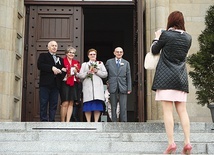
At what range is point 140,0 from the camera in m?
9.78

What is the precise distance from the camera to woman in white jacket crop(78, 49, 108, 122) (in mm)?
8547

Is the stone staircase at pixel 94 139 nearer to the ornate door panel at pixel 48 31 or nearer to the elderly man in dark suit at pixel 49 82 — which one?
the elderly man in dark suit at pixel 49 82

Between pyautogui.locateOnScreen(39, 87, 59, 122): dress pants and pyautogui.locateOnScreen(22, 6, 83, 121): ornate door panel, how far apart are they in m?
2.21

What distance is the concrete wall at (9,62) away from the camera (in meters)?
9.62

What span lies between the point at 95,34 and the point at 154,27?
7.27 meters

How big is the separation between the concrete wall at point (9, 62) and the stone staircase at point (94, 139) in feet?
7.28

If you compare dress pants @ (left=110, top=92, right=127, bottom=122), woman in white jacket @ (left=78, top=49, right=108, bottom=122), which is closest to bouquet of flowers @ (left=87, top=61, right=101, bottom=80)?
woman in white jacket @ (left=78, top=49, right=108, bottom=122)

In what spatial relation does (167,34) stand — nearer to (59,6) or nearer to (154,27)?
(154,27)

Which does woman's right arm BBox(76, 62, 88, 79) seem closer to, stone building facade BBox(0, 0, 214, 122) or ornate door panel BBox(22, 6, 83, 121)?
stone building facade BBox(0, 0, 214, 122)

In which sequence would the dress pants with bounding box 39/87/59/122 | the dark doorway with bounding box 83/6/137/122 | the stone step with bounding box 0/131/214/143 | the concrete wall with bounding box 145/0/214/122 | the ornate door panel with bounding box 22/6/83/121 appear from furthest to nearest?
the dark doorway with bounding box 83/6/137/122 < the ornate door panel with bounding box 22/6/83/121 < the concrete wall with bounding box 145/0/214/122 < the dress pants with bounding box 39/87/59/122 < the stone step with bounding box 0/131/214/143

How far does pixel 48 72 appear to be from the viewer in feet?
28.0

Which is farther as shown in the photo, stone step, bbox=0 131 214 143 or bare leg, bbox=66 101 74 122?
bare leg, bbox=66 101 74 122

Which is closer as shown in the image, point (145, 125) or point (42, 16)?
point (145, 125)

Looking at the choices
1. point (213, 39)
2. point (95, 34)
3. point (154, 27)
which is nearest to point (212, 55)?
point (213, 39)
